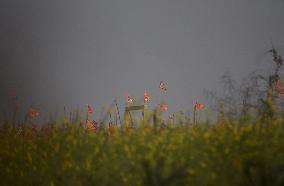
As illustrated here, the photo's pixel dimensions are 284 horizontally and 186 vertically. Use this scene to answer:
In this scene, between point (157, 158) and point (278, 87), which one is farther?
point (278, 87)

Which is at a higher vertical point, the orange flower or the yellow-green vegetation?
the orange flower

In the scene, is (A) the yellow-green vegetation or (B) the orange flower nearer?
(A) the yellow-green vegetation

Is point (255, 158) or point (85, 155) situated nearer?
point (255, 158)

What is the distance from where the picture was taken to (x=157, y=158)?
4418 mm

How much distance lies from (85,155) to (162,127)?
4.18 feet

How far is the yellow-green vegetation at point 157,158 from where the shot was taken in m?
4.06

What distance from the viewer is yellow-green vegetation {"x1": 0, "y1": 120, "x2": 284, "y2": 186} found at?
4.06 metres

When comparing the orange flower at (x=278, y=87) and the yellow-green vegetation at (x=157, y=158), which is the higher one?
the orange flower at (x=278, y=87)

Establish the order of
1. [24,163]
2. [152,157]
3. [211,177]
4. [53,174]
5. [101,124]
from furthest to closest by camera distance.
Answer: [101,124] → [24,163] → [53,174] → [152,157] → [211,177]

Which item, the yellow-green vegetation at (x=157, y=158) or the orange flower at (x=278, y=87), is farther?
the orange flower at (x=278, y=87)

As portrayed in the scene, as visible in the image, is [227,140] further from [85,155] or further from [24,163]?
[24,163]

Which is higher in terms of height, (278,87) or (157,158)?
(278,87)

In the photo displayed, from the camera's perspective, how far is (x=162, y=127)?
231 inches

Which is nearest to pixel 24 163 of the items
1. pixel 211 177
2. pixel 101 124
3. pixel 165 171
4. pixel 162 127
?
pixel 101 124
